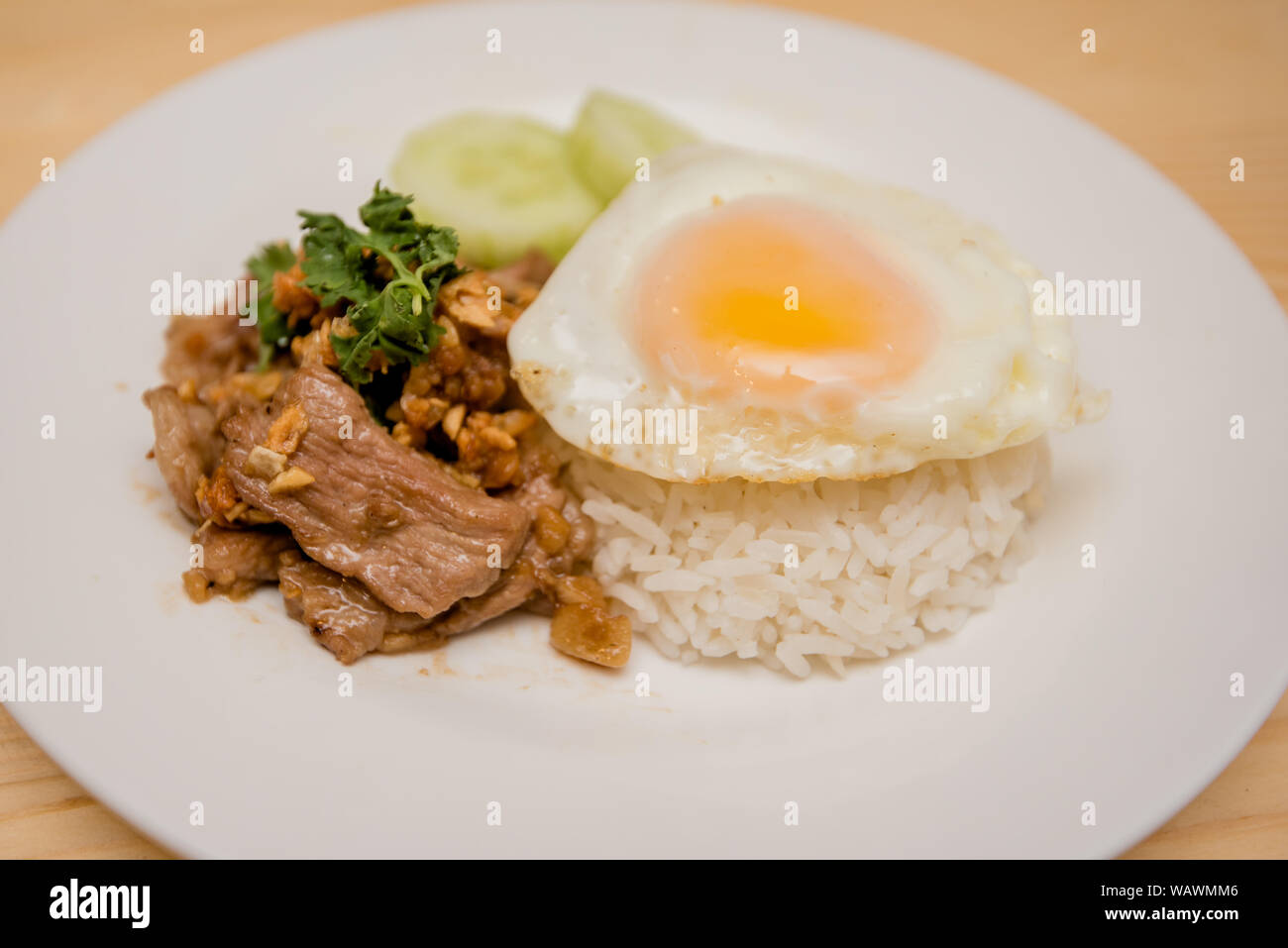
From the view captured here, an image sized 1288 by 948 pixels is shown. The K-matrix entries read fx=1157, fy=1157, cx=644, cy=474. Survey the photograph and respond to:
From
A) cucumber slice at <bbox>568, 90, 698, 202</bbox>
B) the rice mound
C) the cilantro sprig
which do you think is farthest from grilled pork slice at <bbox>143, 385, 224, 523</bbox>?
cucumber slice at <bbox>568, 90, 698, 202</bbox>

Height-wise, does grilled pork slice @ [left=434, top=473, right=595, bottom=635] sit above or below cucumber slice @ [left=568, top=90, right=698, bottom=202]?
below

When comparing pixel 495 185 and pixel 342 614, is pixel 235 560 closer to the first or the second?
pixel 342 614

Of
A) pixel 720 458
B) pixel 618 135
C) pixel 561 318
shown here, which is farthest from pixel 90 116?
pixel 720 458

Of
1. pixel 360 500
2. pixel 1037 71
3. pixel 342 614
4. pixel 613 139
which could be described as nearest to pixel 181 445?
pixel 360 500
